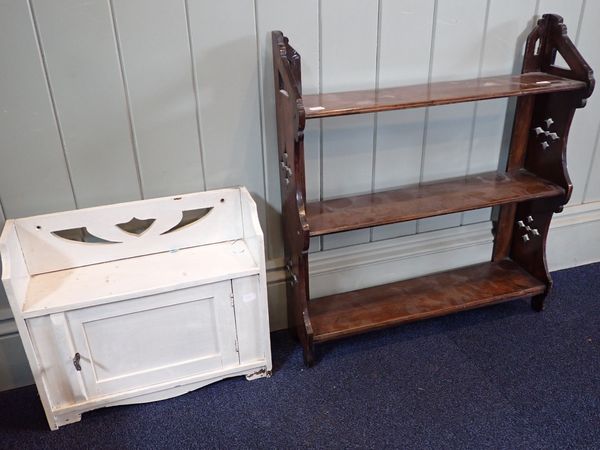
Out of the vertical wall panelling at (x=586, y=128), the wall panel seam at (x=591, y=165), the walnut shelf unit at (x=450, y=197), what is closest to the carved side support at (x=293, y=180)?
the walnut shelf unit at (x=450, y=197)

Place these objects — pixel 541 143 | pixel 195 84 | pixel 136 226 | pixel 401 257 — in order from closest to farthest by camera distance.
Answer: pixel 195 84 < pixel 136 226 < pixel 541 143 < pixel 401 257

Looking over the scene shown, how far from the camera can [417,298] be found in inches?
76.4

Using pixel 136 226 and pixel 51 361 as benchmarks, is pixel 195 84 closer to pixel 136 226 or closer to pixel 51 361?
pixel 136 226

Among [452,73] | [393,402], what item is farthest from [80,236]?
[452,73]

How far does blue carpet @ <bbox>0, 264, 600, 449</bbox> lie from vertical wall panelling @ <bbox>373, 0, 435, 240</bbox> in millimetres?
498

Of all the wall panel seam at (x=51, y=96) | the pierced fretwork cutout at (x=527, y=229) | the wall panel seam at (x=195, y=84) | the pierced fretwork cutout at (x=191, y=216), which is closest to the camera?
the wall panel seam at (x=51, y=96)

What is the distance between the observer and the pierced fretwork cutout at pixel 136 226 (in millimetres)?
1675

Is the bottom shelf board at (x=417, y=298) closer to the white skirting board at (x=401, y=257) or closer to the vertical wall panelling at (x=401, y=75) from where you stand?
the white skirting board at (x=401, y=257)

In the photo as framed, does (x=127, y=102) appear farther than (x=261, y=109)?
No

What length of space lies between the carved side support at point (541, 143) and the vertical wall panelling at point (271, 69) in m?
0.74

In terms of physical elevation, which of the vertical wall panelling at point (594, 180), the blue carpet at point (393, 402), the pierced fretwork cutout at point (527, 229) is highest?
the vertical wall panelling at point (594, 180)

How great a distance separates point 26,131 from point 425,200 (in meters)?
1.21

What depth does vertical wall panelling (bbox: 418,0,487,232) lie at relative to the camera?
1730mm

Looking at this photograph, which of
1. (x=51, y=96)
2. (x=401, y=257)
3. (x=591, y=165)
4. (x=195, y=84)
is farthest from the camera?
(x=591, y=165)
